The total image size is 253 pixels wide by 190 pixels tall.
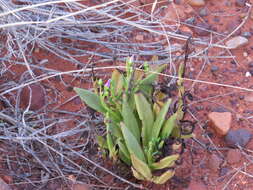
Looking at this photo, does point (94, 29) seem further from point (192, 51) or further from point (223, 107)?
point (223, 107)

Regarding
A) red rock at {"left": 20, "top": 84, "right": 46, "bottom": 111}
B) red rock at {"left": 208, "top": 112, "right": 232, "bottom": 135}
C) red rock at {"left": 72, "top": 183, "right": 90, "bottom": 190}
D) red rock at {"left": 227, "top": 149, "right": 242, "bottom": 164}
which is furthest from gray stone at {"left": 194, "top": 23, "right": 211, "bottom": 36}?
red rock at {"left": 72, "top": 183, "right": 90, "bottom": 190}

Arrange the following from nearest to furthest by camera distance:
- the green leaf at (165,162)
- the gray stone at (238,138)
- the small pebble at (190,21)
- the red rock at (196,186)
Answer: the green leaf at (165,162) < the red rock at (196,186) < the gray stone at (238,138) < the small pebble at (190,21)

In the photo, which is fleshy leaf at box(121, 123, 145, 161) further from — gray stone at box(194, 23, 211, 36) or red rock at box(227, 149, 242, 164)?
gray stone at box(194, 23, 211, 36)

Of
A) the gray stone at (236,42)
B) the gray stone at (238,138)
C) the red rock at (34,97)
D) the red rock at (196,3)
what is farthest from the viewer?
the red rock at (196,3)

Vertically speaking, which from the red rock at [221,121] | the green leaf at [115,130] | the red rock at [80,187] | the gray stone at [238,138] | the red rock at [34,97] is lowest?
the red rock at [80,187]

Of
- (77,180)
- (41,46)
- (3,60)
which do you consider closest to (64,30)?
(41,46)

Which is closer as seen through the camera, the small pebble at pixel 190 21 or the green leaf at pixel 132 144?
the green leaf at pixel 132 144

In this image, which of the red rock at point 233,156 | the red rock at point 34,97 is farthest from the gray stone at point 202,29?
the red rock at point 34,97

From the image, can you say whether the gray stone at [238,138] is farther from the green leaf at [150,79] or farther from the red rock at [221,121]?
the green leaf at [150,79]
